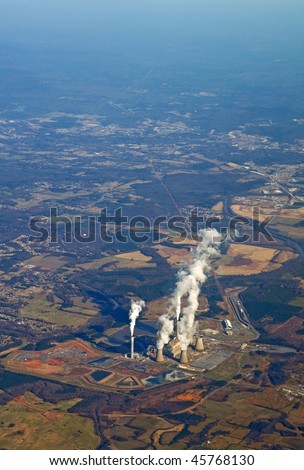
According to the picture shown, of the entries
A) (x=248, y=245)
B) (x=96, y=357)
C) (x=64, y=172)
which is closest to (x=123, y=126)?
(x=64, y=172)

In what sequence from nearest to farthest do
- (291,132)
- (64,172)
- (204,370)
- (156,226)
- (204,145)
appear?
(204,370)
(156,226)
(64,172)
(204,145)
(291,132)

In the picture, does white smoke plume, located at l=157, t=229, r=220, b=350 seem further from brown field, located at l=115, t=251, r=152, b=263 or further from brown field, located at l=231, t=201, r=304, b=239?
brown field, located at l=231, t=201, r=304, b=239

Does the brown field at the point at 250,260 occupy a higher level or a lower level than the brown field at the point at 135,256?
higher

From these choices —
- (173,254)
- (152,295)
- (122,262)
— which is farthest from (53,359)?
(173,254)

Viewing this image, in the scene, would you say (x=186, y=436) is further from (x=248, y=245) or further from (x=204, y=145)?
(x=204, y=145)

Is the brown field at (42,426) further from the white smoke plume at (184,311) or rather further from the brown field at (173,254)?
the brown field at (173,254)

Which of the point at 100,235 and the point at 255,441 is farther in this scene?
the point at 100,235

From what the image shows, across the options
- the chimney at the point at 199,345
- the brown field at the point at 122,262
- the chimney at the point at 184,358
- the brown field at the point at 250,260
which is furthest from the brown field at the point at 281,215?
the chimney at the point at 184,358

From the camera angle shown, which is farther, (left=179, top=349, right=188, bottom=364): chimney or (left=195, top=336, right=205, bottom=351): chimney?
(left=195, top=336, right=205, bottom=351): chimney

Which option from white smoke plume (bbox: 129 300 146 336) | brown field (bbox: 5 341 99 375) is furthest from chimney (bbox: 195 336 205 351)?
brown field (bbox: 5 341 99 375)
